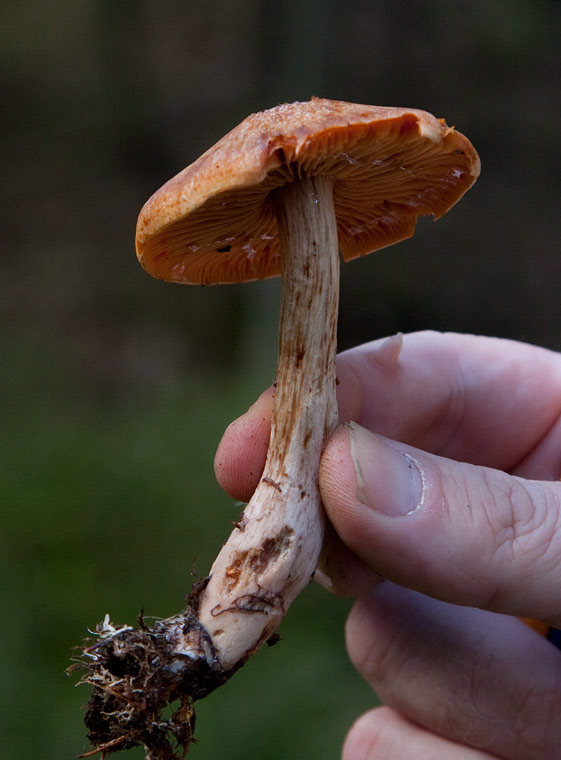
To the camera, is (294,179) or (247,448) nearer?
(294,179)

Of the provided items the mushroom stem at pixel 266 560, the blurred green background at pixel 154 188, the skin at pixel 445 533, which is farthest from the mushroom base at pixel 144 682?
the blurred green background at pixel 154 188

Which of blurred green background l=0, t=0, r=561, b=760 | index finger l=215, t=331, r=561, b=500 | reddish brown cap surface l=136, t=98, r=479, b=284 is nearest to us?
reddish brown cap surface l=136, t=98, r=479, b=284

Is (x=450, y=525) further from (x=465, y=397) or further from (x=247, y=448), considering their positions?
(x=465, y=397)

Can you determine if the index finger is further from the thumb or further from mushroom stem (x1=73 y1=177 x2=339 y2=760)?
the thumb

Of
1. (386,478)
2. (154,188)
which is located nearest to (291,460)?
→ (386,478)

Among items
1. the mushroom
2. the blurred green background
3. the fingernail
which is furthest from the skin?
the blurred green background

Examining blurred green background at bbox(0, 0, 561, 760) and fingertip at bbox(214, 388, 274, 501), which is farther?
blurred green background at bbox(0, 0, 561, 760)

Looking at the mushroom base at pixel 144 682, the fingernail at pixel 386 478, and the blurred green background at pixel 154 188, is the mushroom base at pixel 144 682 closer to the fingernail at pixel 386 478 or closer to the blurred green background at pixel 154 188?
the fingernail at pixel 386 478

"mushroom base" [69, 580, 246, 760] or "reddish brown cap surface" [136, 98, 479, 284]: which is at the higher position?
"reddish brown cap surface" [136, 98, 479, 284]
